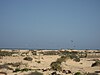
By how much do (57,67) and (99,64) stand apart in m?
9.03

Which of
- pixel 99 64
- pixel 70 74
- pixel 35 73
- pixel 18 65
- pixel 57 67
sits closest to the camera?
pixel 35 73

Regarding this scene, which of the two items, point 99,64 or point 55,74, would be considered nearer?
point 55,74

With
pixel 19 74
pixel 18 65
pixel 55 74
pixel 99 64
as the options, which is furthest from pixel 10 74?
pixel 99 64

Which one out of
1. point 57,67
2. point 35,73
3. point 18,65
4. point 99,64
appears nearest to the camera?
point 35,73

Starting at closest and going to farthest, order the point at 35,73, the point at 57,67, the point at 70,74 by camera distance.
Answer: the point at 35,73, the point at 70,74, the point at 57,67

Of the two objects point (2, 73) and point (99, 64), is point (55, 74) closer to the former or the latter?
point (2, 73)

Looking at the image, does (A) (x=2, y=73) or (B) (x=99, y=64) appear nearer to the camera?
(A) (x=2, y=73)

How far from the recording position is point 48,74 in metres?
20.9

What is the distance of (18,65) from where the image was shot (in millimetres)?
30391

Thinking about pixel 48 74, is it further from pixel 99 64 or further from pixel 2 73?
pixel 99 64

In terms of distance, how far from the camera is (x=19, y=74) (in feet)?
67.5

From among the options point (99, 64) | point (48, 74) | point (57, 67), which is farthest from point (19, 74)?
point (99, 64)

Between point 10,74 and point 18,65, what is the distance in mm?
9760

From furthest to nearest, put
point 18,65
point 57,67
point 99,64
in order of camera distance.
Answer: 1. point 99,64
2. point 18,65
3. point 57,67
